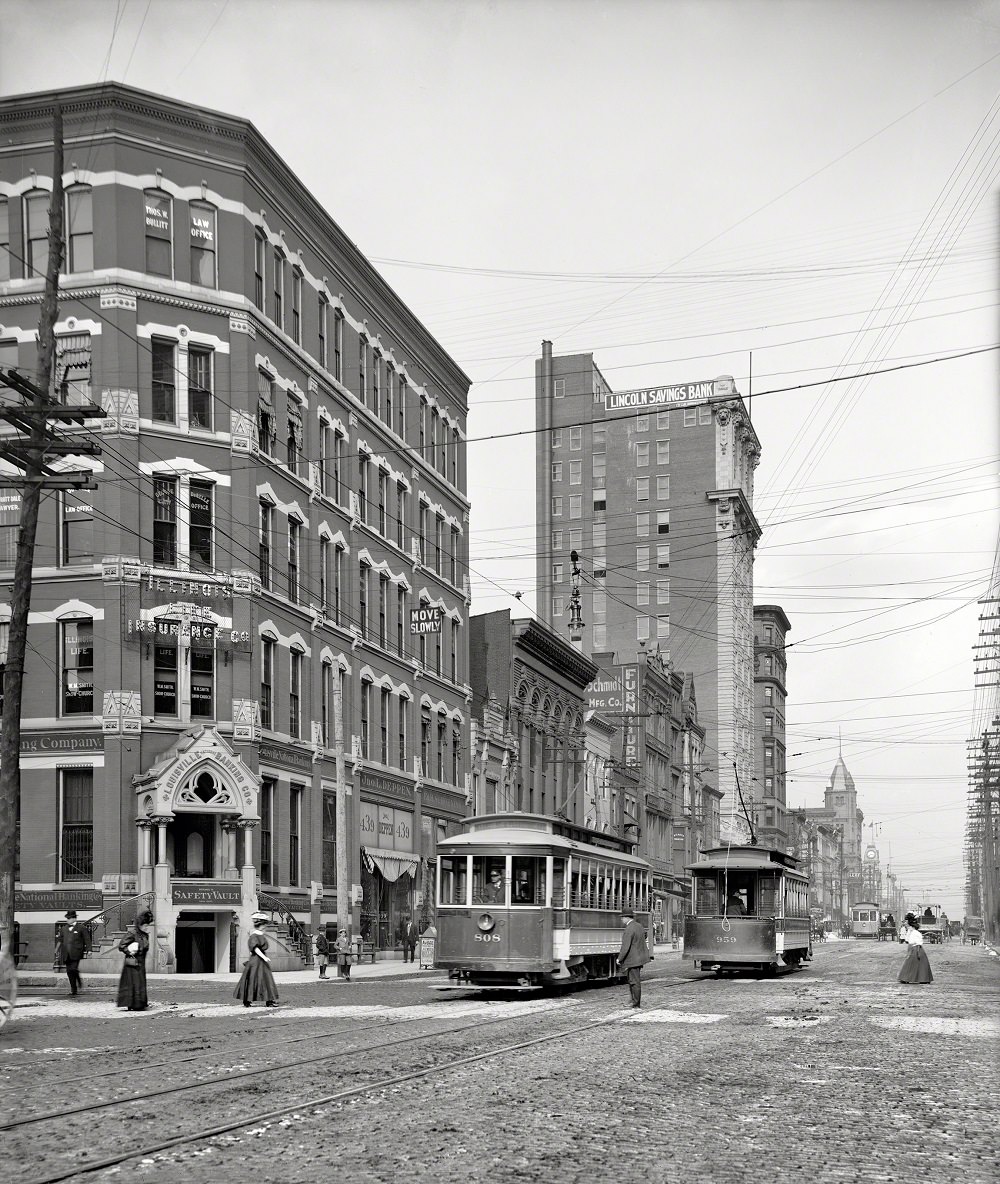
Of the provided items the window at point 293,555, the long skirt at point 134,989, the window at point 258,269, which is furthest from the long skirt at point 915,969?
the window at point 258,269

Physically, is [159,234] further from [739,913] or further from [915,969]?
[915,969]

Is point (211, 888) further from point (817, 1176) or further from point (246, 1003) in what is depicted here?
point (817, 1176)

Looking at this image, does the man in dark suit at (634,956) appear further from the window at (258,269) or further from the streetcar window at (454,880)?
the window at (258,269)

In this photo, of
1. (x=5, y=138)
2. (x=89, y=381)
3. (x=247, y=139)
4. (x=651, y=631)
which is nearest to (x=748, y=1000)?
(x=89, y=381)

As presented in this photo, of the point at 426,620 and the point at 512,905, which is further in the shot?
the point at 426,620

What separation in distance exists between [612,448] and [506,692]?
62.6m

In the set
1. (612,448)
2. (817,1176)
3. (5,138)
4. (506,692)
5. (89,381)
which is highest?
(612,448)

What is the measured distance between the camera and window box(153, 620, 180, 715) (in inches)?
1531

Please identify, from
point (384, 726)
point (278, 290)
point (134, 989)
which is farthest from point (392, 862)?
point (134, 989)

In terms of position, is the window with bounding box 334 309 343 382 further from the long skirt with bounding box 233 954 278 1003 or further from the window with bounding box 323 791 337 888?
the long skirt with bounding box 233 954 278 1003

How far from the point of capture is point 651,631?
11881cm

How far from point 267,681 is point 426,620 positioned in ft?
30.9

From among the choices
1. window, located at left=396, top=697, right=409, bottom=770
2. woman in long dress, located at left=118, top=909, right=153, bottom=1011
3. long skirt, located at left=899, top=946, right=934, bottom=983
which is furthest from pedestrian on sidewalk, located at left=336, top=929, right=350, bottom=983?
window, located at left=396, top=697, right=409, bottom=770

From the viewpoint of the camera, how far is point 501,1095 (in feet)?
41.4
